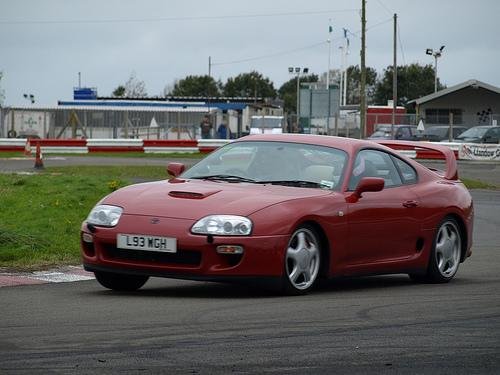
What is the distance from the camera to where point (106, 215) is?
8.32 meters

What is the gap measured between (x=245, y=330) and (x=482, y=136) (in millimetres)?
37517

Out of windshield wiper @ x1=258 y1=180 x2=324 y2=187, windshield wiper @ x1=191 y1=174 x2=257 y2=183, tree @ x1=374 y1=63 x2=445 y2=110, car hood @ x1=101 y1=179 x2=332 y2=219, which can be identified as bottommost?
car hood @ x1=101 y1=179 x2=332 y2=219

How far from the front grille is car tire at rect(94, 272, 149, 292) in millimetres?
339

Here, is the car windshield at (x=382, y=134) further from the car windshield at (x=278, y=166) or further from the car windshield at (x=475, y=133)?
the car windshield at (x=278, y=166)

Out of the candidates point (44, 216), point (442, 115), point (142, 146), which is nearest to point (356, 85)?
point (442, 115)

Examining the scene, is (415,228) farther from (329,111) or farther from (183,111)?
(183,111)

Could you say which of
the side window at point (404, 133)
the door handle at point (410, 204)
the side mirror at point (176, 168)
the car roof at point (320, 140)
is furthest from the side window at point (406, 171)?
the side window at point (404, 133)

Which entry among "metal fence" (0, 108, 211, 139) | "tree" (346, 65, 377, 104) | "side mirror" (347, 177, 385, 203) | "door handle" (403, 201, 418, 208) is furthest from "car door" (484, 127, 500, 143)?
"tree" (346, 65, 377, 104)

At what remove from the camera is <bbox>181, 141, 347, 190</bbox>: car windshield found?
893 cm

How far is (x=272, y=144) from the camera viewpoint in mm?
9336

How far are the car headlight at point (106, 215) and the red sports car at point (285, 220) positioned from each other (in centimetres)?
1

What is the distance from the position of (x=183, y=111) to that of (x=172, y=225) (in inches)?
1980

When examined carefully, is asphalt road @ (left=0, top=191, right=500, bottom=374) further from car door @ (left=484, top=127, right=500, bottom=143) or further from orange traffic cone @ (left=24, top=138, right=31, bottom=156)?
car door @ (left=484, top=127, right=500, bottom=143)

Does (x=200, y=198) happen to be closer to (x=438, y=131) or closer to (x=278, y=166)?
(x=278, y=166)
